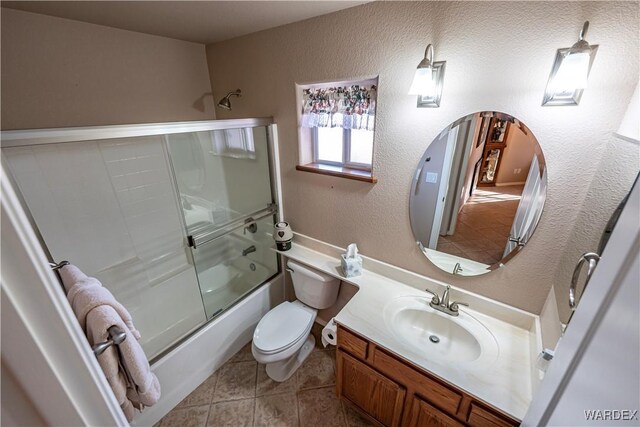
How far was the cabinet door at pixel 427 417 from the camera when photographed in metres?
1.13

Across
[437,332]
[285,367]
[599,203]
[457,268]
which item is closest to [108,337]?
[285,367]

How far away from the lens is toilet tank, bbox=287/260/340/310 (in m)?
1.82

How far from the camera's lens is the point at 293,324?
180 centimetres

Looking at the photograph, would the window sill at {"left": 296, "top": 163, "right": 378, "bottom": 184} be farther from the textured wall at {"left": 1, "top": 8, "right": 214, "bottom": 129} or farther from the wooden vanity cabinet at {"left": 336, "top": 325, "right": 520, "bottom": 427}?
the textured wall at {"left": 1, "top": 8, "right": 214, "bottom": 129}

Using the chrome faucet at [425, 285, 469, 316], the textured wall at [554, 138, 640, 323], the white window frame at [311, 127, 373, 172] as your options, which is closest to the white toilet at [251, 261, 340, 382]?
the chrome faucet at [425, 285, 469, 316]

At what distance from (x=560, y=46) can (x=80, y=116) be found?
2.41 meters

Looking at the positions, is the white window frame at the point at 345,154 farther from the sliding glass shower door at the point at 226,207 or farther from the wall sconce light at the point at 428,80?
the wall sconce light at the point at 428,80

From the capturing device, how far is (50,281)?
0.36m

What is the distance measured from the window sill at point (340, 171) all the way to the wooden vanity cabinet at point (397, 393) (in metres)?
0.85

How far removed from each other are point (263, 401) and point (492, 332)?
1443mm

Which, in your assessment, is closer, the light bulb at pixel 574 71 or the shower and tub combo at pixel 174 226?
the light bulb at pixel 574 71

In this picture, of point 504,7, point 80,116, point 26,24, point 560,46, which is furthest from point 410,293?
point 26,24

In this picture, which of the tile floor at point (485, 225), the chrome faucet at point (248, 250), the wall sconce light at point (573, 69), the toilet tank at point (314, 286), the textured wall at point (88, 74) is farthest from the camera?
the chrome faucet at point (248, 250)

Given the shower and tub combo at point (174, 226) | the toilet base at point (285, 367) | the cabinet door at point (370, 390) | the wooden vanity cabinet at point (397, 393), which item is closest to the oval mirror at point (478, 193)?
the wooden vanity cabinet at point (397, 393)
